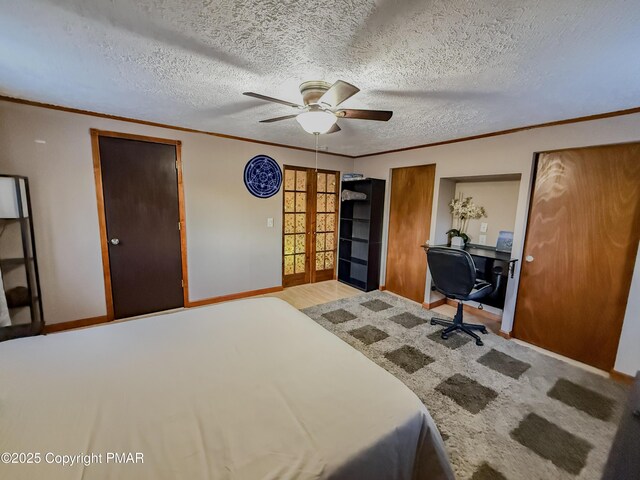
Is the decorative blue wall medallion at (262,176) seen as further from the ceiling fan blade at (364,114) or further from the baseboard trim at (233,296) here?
the ceiling fan blade at (364,114)

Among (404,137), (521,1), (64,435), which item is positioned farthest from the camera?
(404,137)


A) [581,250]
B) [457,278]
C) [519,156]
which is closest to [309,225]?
[457,278]

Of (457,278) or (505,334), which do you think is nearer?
(457,278)

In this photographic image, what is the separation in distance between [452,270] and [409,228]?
1.36 metres

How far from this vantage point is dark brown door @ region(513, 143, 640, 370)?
2.23 m

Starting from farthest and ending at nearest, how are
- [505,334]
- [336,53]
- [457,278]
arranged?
[505,334], [457,278], [336,53]

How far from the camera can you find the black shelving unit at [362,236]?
423 cm

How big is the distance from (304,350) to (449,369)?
1.58 meters

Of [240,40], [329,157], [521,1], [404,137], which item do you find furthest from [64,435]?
[329,157]

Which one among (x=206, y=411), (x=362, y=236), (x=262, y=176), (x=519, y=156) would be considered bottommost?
(x=206, y=411)

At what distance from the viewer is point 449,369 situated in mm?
2295

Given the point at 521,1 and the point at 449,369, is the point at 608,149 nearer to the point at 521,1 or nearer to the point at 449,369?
the point at 521,1

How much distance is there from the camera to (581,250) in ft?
8.00

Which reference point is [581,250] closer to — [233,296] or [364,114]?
[364,114]
